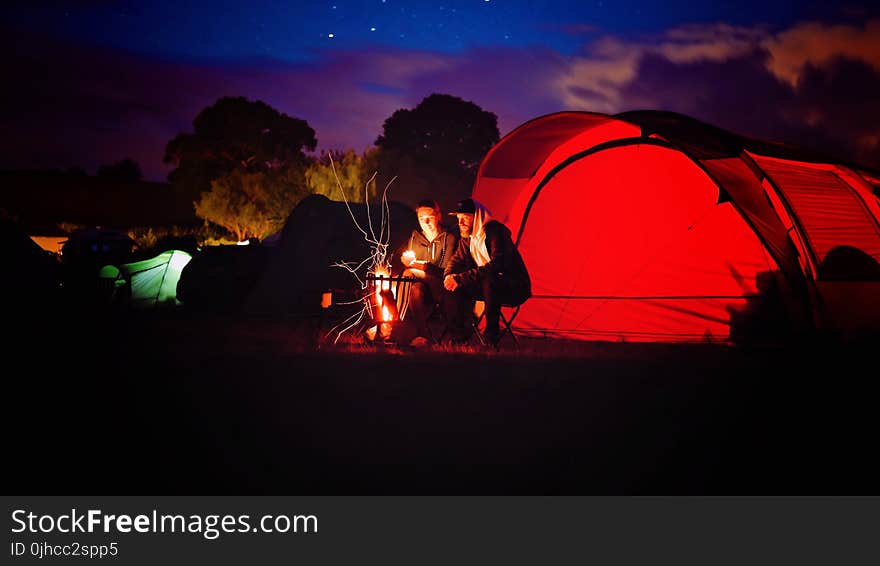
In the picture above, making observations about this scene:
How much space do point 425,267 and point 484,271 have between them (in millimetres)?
630

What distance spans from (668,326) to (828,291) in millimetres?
1700

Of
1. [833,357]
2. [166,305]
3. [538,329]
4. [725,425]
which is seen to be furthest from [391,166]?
[725,425]

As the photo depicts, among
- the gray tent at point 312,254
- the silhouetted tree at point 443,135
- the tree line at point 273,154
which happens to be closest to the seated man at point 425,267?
the gray tent at point 312,254

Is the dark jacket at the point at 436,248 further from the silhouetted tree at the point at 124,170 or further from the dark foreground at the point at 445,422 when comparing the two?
the silhouetted tree at the point at 124,170

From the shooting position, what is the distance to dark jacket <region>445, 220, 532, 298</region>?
841cm

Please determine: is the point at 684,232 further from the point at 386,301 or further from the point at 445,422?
the point at 445,422

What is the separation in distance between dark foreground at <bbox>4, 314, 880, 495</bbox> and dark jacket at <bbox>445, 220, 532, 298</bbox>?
910 millimetres

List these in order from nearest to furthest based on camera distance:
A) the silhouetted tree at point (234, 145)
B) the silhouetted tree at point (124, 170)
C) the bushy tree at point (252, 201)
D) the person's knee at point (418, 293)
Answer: the person's knee at point (418, 293)
the bushy tree at point (252, 201)
the silhouetted tree at point (234, 145)
the silhouetted tree at point (124, 170)

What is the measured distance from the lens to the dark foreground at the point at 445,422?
371 centimetres

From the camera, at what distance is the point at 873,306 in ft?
28.2

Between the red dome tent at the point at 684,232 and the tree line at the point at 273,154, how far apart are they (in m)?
32.8

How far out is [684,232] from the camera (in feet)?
29.5

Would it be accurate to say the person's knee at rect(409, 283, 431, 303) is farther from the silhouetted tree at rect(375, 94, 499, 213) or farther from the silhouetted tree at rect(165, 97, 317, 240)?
the silhouetted tree at rect(165, 97, 317, 240)

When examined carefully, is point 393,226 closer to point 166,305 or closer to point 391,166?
point 166,305
